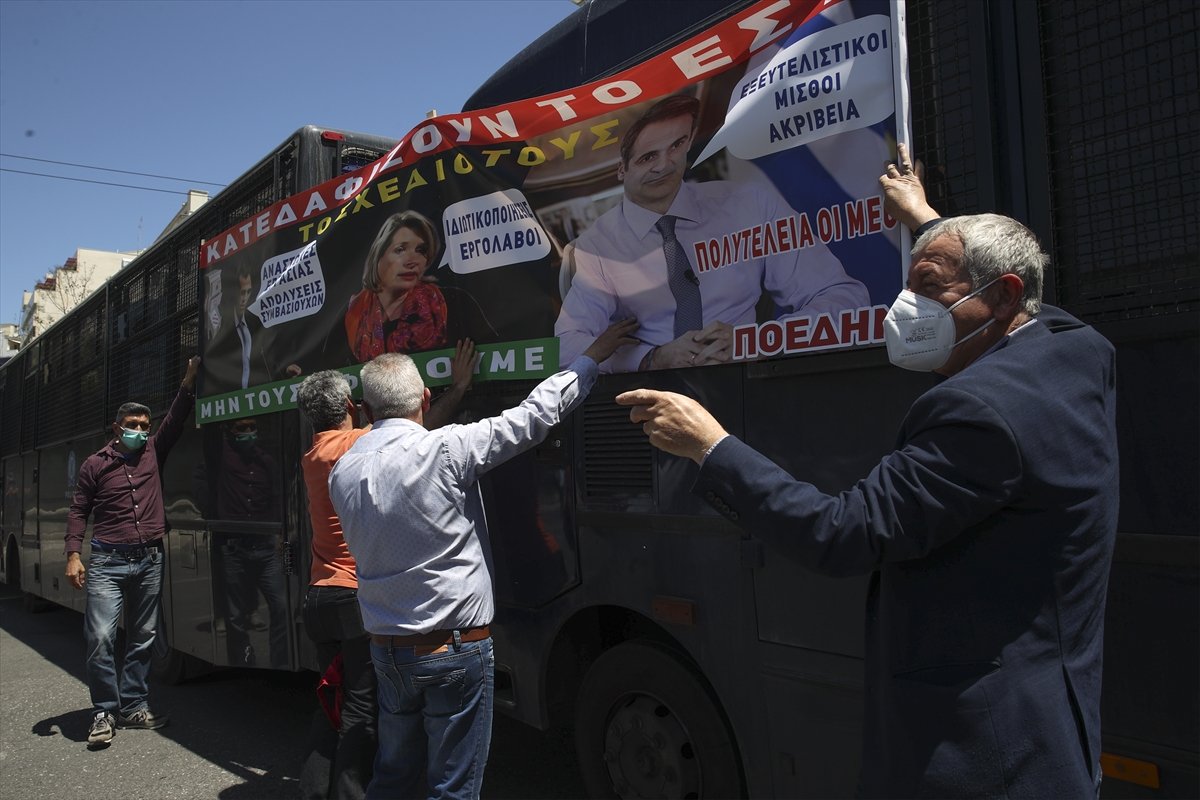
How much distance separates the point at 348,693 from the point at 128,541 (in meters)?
3.03

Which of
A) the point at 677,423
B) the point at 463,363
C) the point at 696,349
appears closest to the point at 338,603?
the point at 463,363

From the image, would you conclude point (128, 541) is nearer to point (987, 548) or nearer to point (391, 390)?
point (391, 390)

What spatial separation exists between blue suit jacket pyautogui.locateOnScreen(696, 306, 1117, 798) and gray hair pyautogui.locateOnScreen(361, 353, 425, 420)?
5.63 feet

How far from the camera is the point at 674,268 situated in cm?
307

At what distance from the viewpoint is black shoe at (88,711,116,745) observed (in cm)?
550

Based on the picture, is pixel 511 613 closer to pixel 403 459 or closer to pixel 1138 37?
pixel 403 459

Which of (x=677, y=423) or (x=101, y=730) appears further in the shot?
(x=101, y=730)

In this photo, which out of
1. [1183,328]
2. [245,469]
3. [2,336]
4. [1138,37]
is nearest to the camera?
[1183,328]

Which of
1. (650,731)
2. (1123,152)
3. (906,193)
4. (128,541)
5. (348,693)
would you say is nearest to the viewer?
(1123,152)

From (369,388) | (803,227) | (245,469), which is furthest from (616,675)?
(245,469)

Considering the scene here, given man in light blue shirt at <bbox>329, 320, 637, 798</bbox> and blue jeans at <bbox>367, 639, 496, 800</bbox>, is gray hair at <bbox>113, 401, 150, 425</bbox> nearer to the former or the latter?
man in light blue shirt at <bbox>329, 320, 637, 798</bbox>

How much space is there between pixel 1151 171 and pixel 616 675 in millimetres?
2328

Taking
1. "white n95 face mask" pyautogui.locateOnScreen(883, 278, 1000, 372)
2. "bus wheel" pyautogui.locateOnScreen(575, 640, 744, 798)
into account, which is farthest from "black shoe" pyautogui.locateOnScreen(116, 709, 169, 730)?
Result: "white n95 face mask" pyautogui.locateOnScreen(883, 278, 1000, 372)

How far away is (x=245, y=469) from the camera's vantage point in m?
5.45
